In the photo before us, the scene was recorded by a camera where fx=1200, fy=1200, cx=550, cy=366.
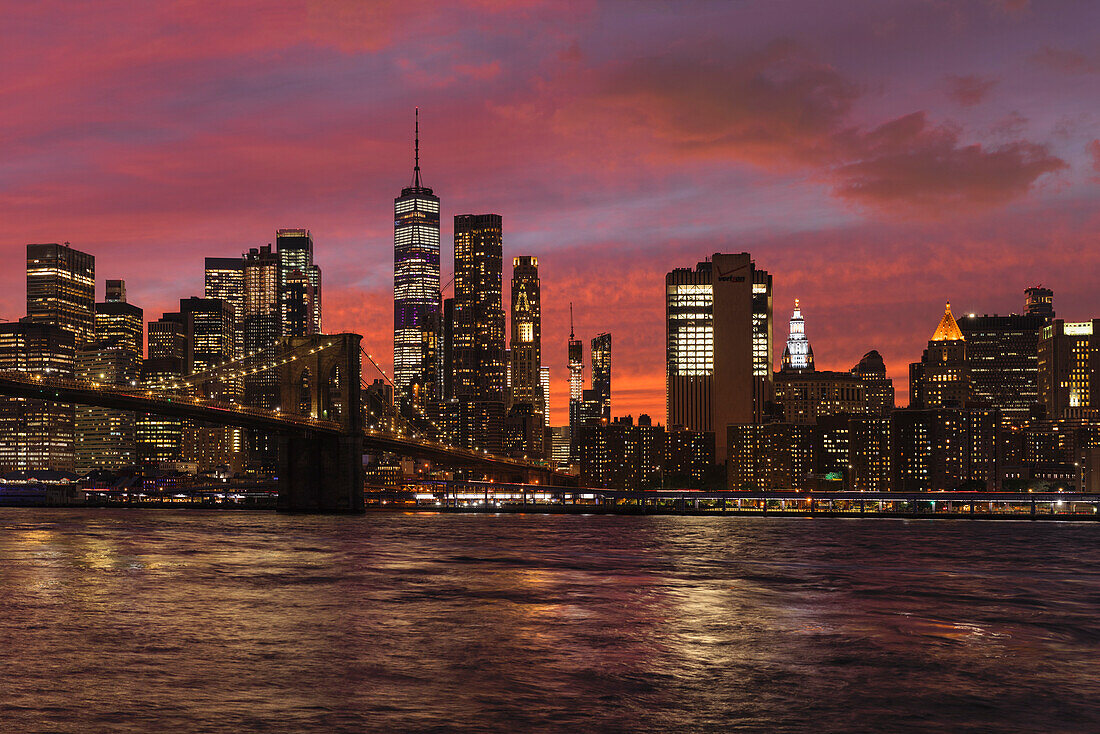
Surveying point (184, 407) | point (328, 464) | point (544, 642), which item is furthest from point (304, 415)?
point (544, 642)

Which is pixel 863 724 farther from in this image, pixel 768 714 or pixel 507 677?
pixel 507 677

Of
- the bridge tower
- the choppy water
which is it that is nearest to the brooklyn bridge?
the bridge tower

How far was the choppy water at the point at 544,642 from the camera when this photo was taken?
22.5 meters

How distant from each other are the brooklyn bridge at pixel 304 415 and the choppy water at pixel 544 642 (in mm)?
32356

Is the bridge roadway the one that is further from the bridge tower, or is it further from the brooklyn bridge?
the bridge tower

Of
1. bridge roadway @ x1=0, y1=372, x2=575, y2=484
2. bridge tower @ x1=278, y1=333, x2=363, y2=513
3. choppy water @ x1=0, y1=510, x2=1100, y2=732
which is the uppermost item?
bridge roadway @ x1=0, y1=372, x2=575, y2=484

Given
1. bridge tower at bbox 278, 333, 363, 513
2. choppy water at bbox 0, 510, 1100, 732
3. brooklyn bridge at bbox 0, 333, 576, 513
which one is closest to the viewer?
choppy water at bbox 0, 510, 1100, 732

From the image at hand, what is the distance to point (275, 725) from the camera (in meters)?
21.0

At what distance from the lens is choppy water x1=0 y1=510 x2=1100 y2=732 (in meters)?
22.5

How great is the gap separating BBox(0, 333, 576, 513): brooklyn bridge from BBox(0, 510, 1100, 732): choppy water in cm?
3236

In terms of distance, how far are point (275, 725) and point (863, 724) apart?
10.5 m

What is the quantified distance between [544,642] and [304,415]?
88.6m

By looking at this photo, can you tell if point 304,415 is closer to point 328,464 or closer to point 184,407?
point 328,464

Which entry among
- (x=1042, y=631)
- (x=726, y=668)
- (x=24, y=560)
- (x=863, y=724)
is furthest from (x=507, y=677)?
(x=24, y=560)
